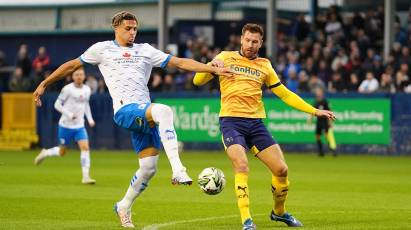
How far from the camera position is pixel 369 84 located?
31281 millimetres

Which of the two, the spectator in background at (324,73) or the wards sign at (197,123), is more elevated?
the spectator in background at (324,73)

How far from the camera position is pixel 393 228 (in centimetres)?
1240

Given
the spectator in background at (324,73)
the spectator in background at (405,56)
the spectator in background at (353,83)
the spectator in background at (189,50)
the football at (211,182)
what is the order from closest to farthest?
the football at (211,182) < the spectator in background at (405,56) < the spectator in background at (353,83) < the spectator in background at (324,73) < the spectator in background at (189,50)

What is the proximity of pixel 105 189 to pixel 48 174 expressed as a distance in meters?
4.47

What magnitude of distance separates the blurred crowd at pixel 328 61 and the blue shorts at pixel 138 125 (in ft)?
62.7

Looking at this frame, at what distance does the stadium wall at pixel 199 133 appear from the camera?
30656 mm

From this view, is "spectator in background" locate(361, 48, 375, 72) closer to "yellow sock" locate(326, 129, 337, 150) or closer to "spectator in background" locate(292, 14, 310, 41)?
"yellow sock" locate(326, 129, 337, 150)

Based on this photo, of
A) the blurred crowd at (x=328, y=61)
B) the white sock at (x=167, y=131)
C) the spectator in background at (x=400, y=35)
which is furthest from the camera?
the spectator in background at (x=400, y=35)

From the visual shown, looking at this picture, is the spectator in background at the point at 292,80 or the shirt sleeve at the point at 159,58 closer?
the shirt sleeve at the point at 159,58

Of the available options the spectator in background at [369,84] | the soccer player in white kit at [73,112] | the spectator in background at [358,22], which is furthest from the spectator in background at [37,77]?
the soccer player in white kit at [73,112]

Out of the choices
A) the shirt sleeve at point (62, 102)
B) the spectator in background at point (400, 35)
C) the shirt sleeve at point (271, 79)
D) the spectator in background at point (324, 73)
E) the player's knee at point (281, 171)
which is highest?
the shirt sleeve at point (271, 79)

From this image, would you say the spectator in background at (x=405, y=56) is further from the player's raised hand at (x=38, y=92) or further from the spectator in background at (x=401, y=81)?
the player's raised hand at (x=38, y=92)

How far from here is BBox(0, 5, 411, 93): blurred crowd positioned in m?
31.4

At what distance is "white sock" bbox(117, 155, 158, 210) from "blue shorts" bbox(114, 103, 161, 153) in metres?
0.17
